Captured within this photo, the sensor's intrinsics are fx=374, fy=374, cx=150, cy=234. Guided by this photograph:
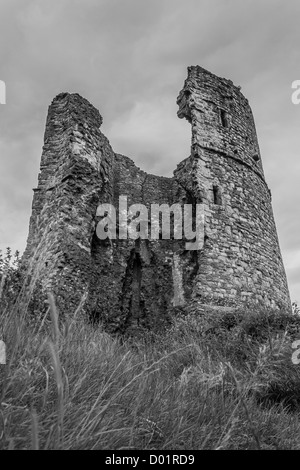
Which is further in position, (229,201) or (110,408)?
(229,201)

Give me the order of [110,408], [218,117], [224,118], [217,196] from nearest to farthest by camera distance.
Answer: [110,408] < [217,196] < [218,117] < [224,118]

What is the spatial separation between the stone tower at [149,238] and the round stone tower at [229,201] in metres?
0.03

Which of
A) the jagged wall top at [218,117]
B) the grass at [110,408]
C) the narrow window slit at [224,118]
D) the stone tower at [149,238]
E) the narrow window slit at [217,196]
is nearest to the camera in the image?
the grass at [110,408]

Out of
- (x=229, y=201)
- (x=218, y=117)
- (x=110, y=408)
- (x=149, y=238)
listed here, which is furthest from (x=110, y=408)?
(x=218, y=117)

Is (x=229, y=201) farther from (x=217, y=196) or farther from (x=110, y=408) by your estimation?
(x=110, y=408)

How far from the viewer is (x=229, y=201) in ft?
33.2

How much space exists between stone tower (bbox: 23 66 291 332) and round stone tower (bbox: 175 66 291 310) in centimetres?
3

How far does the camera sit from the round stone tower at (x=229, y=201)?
29.8 ft

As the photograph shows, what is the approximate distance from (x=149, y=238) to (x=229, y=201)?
94.0 inches

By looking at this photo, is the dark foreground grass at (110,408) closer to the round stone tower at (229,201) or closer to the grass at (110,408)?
the grass at (110,408)

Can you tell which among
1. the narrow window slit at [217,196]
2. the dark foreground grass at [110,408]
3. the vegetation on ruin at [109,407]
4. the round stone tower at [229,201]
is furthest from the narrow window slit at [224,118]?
the dark foreground grass at [110,408]

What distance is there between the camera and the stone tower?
8164mm

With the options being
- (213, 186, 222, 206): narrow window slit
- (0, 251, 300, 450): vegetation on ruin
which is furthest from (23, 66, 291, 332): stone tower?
(0, 251, 300, 450): vegetation on ruin

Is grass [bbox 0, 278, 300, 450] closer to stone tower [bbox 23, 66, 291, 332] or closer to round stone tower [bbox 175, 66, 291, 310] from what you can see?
stone tower [bbox 23, 66, 291, 332]
